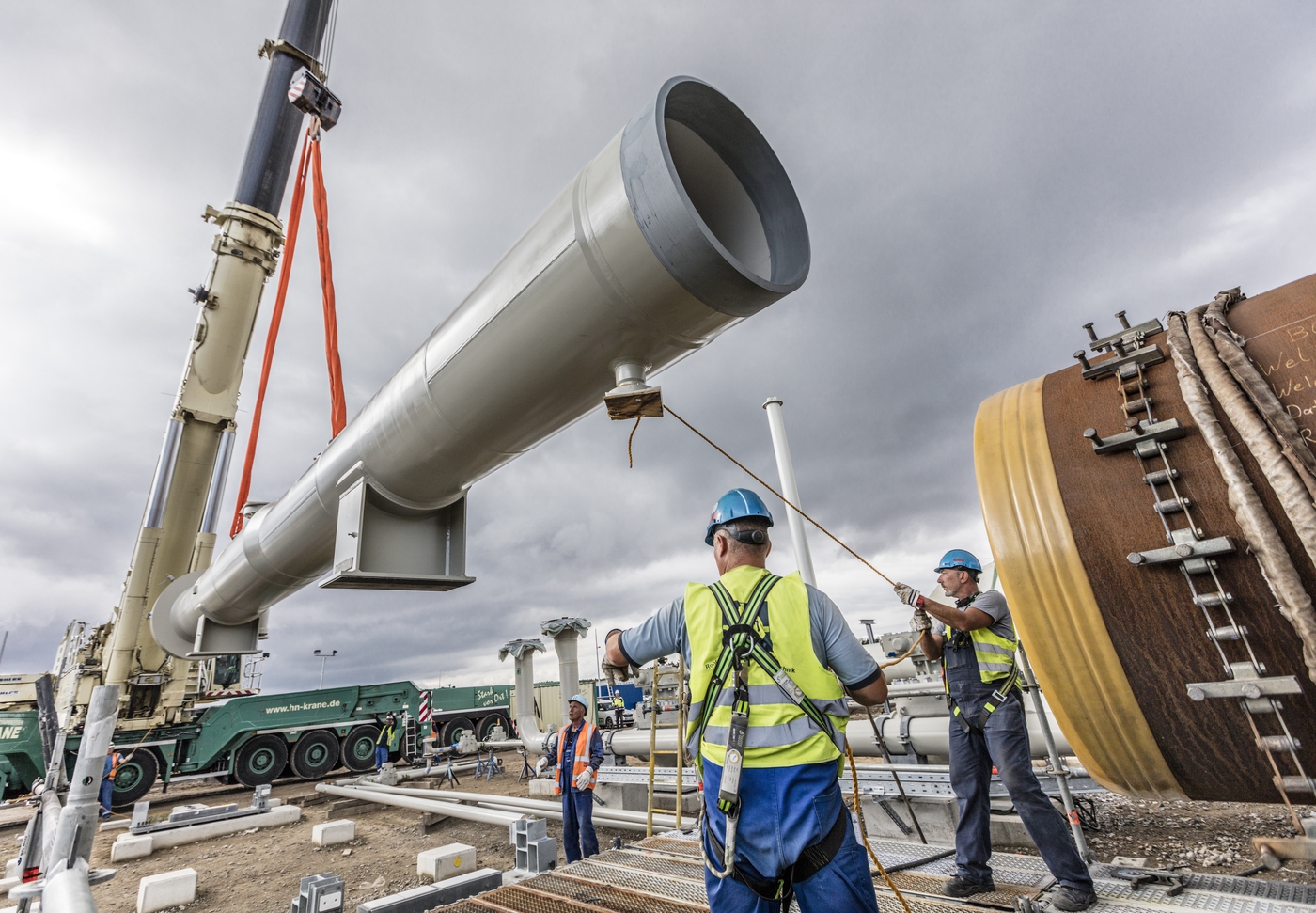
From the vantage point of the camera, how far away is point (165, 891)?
5.95 m

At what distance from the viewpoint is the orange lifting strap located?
5.04 metres

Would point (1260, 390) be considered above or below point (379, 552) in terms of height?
below

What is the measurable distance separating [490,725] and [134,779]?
856cm

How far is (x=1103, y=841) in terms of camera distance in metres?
5.16

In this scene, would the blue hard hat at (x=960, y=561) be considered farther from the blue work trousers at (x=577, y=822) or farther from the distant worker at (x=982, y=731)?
the blue work trousers at (x=577, y=822)

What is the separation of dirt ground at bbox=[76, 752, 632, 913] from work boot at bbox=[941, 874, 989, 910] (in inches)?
194

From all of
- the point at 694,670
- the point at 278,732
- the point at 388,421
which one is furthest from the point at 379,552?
the point at 278,732

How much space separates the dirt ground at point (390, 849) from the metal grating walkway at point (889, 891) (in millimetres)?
1904

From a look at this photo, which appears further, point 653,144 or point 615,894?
point 615,894

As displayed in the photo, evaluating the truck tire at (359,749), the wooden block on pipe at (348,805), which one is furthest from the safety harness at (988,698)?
the truck tire at (359,749)

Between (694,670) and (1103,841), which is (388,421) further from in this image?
(1103,841)

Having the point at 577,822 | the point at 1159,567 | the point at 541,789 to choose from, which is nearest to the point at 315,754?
the point at 541,789

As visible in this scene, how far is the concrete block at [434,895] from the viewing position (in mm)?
3512

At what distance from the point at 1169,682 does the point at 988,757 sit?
5.48 ft
